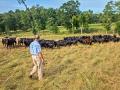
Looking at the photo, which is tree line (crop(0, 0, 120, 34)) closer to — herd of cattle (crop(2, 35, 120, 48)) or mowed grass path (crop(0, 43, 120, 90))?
herd of cattle (crop(2, 35, 120, 48))

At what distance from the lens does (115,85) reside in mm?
9836

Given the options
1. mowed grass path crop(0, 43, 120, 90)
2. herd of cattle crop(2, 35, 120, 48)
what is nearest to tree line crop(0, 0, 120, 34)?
herd of cattle crop(2, 35, 120, 48)

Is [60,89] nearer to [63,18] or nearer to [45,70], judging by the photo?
[45,70]

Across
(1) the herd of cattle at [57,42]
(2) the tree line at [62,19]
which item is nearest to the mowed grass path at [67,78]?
(1) the herd of cattle at [57,42]

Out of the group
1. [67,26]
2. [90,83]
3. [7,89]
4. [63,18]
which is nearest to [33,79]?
[7,89]

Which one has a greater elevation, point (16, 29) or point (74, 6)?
point (74, 6)

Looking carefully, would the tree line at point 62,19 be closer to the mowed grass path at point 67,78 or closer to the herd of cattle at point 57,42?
the herd of cattle at point 57,42

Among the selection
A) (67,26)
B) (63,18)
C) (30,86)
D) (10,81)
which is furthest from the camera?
(63,18)

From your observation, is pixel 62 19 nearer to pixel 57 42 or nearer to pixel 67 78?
pixel 57 42

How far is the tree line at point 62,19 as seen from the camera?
232 feet

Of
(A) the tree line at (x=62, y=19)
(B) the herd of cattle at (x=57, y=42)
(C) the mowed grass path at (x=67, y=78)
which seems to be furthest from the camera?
(A) the tree line at (x=62, y=19)

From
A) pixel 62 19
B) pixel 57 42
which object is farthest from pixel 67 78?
pixel 62 19

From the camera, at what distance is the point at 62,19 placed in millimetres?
85125

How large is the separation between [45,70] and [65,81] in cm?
288
